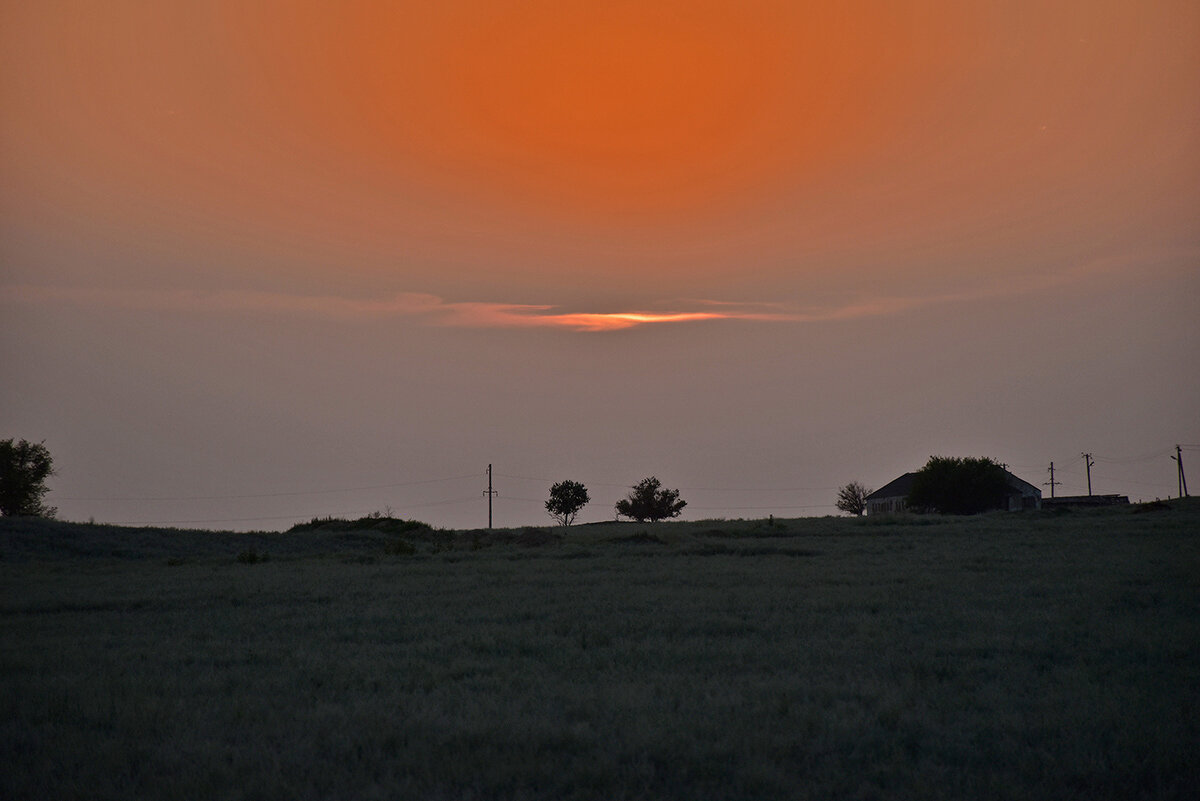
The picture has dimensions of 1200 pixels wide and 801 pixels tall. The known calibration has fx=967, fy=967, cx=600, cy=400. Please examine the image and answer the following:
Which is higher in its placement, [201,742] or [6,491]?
→ [6,491]

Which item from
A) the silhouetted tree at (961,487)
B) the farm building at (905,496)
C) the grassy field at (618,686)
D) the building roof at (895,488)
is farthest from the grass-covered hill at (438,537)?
the building roof at (895,488)

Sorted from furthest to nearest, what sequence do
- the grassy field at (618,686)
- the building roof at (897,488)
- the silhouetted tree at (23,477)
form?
1. the building roof at (897,488)
2. the silhouetted tree at (23,477)
3. the grassy field at (618,686)

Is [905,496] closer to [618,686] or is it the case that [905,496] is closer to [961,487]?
[961,487]

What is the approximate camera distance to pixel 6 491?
80812 millimetres

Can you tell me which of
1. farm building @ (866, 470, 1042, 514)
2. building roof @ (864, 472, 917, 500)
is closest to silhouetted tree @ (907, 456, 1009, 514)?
farm building @ (866, 470, 1042, 514)

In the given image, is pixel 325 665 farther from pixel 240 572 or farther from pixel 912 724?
pixel 240 572

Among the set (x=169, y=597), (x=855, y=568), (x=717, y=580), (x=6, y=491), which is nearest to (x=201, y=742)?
(x=169, y=597)

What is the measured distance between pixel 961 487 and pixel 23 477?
272 feet

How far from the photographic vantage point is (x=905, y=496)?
111875mm

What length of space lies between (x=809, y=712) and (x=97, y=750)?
23.6 ft

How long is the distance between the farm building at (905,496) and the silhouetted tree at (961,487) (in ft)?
6.34

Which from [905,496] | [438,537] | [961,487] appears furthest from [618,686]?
[905,496]

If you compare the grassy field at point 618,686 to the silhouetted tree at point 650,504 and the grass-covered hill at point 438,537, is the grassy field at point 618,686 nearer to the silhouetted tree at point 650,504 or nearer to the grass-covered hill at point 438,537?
the grass-covered hill at point 438,537

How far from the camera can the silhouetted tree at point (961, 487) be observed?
89625 mm
